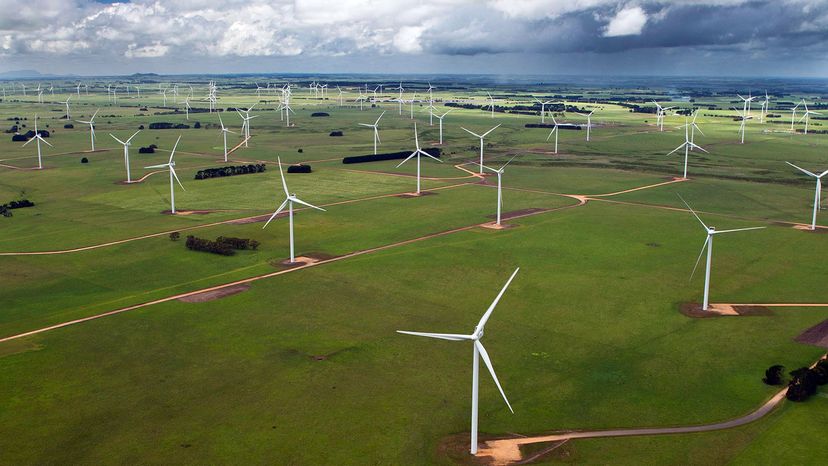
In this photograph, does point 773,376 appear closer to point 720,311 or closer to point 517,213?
point 720,311

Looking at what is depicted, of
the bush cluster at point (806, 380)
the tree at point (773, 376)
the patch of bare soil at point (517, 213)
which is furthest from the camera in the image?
the patch of bare soil at point (517, 213)

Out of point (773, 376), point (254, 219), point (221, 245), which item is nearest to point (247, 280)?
point (221, 245)

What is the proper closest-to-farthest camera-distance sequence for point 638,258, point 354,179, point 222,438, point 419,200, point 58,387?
point 222,438 → point 58,387 → point 638,258 → point 419,200 → point 354,179

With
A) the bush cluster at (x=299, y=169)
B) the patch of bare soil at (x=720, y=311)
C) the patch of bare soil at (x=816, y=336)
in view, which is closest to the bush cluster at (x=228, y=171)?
the bush cluster at (x=299, y=169)

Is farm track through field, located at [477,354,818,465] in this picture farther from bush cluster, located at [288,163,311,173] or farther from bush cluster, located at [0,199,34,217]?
bush cluster, located at [288,163,311,173]

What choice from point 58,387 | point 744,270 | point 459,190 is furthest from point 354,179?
point 58,387

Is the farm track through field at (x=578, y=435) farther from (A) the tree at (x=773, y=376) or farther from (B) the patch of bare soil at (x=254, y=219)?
(B) the patch of bare soil at (x=254, y=219)

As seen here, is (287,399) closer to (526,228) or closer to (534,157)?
(526,228)

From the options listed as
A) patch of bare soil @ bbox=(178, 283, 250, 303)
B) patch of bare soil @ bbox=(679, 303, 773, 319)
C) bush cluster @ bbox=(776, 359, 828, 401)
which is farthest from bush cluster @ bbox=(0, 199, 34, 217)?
bush cluster @ bbox=(776, 359, 828, 401)
